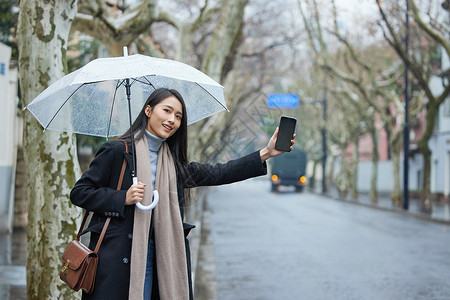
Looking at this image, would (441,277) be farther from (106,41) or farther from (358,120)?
(358,120)

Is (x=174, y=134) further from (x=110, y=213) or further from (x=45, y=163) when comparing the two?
(x=45, y=163)

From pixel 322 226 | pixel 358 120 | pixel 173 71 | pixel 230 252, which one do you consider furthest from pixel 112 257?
pixel 358 120

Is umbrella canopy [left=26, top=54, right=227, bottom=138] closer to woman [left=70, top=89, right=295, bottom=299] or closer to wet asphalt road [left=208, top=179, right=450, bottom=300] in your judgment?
woman [left=70, top=89, right=295, bottom=299]

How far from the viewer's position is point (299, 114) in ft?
176

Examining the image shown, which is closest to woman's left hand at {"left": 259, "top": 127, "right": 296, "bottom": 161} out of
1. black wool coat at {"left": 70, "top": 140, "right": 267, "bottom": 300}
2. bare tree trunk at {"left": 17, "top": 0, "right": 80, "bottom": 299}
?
black wool coat at {"left": 70, "top": 140, "right": 267, "bottom": 300}

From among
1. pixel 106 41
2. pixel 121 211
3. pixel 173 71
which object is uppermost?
pixel 106 41

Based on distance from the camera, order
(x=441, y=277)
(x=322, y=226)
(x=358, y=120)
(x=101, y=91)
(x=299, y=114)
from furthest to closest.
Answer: (x=299, y=114) < (x=358, y=120) < (x=322, y=226) < (x=441, y=277) < (x=101, y=91)

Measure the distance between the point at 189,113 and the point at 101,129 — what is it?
23.1 inches

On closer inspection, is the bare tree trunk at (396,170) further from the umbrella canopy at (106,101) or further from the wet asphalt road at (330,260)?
the umbrella canopy at (106,101)

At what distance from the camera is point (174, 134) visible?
3.86 metres

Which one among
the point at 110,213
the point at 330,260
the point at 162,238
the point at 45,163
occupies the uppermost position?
the point at 45,163

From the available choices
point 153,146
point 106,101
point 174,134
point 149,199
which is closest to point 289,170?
point 106,101

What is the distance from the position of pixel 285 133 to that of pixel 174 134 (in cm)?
65

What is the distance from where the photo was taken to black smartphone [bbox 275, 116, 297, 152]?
11.8ft
